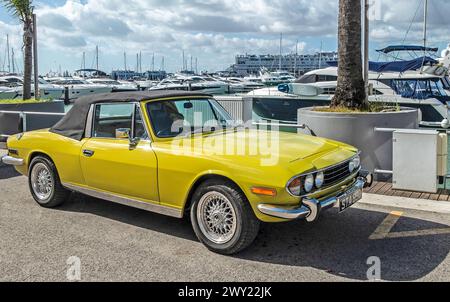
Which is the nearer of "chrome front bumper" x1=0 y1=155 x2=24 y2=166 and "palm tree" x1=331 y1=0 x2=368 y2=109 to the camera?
"chrome front bumper" x1=0 y1=155 x2=24 y2=166

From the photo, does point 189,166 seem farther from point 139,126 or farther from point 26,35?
point 26,35

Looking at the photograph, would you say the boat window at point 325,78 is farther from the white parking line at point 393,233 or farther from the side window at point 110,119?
the side window at point 110,119

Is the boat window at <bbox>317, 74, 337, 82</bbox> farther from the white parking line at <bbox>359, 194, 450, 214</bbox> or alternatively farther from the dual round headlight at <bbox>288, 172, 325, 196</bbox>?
the dual round headlight at <bbox>288, 172, 325, 196</bbox>

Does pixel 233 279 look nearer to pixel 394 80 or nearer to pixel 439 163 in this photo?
pixel 439 163

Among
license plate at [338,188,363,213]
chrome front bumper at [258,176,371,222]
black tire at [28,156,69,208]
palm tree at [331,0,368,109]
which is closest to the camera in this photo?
chrome front bumper at [258,176,371,222]

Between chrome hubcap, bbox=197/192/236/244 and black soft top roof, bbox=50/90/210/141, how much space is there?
1.53m

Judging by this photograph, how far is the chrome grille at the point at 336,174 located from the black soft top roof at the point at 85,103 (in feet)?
6.90

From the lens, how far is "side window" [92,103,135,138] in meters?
5.46

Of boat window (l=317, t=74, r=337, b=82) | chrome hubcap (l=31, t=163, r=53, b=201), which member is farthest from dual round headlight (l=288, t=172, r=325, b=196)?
boat window (l=317, t=74, r=337, b=82)

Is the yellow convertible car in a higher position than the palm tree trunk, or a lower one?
lower

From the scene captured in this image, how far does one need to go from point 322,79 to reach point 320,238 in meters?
14.5

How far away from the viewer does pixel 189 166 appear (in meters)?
4.57

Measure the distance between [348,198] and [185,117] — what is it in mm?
2112

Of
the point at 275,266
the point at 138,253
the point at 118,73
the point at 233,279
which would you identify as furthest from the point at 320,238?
the point at 118,73
